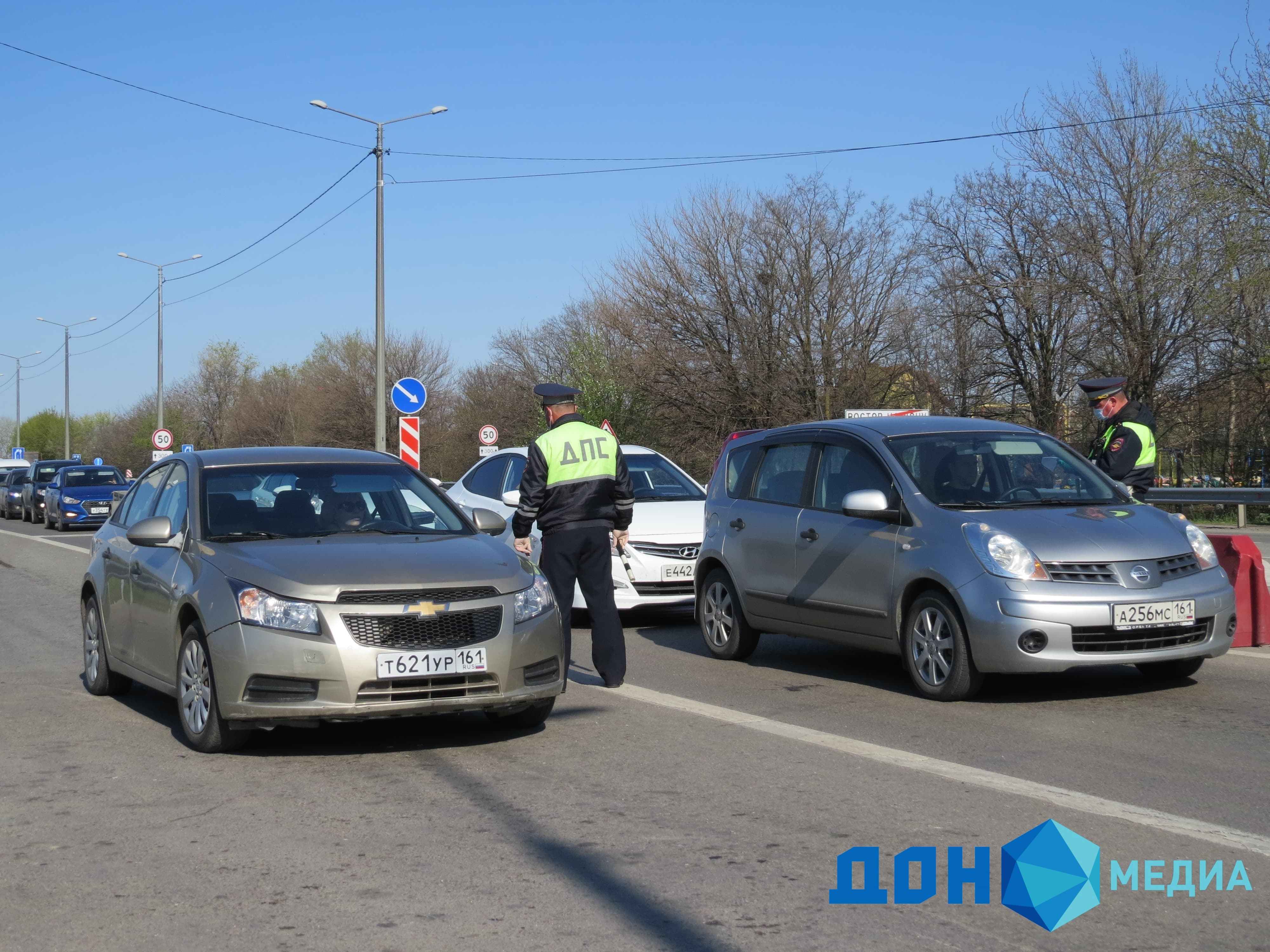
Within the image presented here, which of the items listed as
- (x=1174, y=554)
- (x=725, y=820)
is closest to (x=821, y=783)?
(x=725, y=820)

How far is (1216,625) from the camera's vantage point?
789 cm

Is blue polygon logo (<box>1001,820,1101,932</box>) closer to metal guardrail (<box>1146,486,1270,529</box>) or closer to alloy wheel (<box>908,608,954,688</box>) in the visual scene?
alloy wheel (<box>908,608,954,688</box>)

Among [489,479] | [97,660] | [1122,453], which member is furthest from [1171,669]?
[489,479]

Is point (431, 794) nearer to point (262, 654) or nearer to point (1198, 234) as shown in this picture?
point (262, 654)

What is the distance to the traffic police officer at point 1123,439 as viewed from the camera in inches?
413

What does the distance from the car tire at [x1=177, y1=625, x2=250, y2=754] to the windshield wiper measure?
20.4 inches

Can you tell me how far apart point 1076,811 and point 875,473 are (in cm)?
376

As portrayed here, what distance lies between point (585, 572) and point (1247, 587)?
5000 mm

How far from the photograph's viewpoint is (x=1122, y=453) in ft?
34.6

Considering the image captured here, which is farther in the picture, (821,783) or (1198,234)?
(1198,234)

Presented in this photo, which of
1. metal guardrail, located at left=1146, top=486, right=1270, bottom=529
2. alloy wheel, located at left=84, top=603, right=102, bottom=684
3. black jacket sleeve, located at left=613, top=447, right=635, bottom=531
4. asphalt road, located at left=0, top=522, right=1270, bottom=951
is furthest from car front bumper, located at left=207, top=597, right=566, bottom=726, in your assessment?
metal guardrail, located at left=1146, top=486, right=1270, bottom=529

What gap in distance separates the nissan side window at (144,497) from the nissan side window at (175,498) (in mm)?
152

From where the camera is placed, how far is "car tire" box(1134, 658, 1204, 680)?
8281mm

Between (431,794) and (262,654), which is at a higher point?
(262,654)
